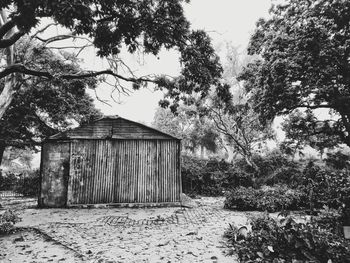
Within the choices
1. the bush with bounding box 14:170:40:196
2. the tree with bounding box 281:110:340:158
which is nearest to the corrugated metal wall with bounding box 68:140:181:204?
the bush with bounding box 14:170:40:196

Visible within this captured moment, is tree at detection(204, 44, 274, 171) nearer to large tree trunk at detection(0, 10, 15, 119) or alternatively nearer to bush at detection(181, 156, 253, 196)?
bush at detection(181, 156, 253, 196)

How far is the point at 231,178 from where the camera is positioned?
19.5 m

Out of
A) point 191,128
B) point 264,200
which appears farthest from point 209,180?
point 191,128

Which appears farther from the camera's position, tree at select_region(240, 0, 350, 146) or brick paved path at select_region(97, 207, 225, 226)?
tree at select_region(240, 0, 350, 146)

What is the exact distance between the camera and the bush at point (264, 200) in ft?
38.4

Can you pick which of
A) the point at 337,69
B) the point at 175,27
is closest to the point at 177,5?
the point at 175,27

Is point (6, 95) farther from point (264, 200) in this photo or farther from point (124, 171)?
point (264, 200)

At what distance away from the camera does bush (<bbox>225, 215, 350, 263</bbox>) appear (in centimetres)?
504

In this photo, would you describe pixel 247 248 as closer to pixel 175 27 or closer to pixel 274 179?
pixel 175 27

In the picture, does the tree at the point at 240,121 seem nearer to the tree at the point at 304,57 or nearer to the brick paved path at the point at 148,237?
the tree at the point at 304,57

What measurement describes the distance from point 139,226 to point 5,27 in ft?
24.4

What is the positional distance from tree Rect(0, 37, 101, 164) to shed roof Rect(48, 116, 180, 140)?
52.5 inches

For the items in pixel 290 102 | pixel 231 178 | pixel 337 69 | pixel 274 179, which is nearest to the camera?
pixel 337 69

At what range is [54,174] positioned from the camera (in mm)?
13047
